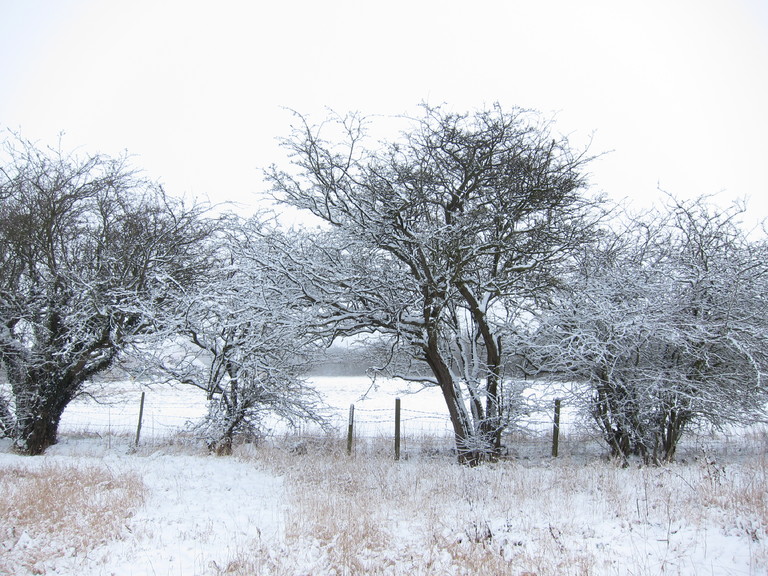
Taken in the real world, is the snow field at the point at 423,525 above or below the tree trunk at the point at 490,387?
below

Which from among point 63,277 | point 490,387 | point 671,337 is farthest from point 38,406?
point 671,337

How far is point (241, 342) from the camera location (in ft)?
30.1

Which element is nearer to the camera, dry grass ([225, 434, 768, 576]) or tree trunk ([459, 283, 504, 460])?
dry grass ([225, 434, 768, 576])

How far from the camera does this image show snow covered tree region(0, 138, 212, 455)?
396 inches

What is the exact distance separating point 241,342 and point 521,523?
19.2ft

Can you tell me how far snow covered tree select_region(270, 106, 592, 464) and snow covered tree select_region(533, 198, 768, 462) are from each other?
1.14 m

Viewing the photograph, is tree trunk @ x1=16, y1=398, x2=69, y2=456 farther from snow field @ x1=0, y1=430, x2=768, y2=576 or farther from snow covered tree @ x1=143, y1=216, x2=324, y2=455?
snow field @ x1=0, y1=430, x2=768, y2=576

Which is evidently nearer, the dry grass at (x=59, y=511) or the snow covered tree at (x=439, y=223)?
the dry grass at (x=59, y=511)

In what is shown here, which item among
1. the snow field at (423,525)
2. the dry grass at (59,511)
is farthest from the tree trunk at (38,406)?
the dry grass at (59,511)

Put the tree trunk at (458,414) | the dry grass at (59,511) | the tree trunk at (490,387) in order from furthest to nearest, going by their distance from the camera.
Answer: the tree trunk at (458,414)
the tree trunk at (490,387)
the dry grass at (59,511)

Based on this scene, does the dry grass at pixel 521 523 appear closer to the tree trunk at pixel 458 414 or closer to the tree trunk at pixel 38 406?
the tree trunk at pixel 458 414

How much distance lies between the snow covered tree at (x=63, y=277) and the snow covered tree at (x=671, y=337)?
776 cm

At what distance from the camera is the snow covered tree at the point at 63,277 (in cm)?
1007

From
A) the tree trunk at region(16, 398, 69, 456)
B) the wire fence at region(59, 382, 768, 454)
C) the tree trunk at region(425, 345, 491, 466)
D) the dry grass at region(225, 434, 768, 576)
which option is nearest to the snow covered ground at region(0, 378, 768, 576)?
the dry grass at region(225, 434, 768, 576)
